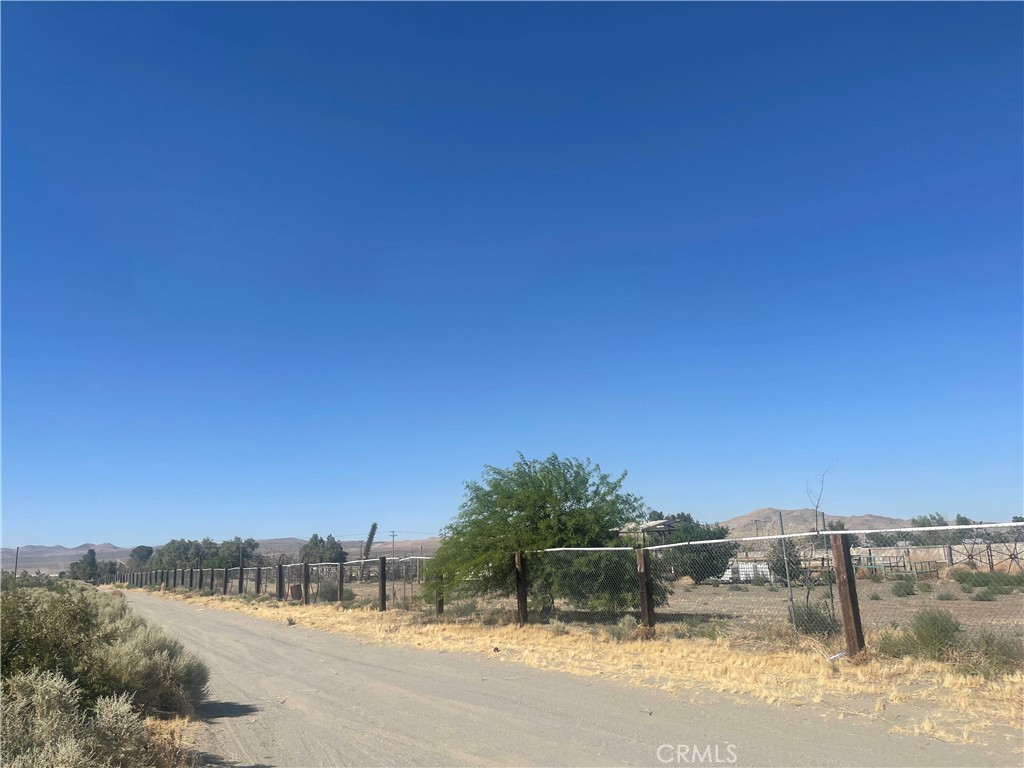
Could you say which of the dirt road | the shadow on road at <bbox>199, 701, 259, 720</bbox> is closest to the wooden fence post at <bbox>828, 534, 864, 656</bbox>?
the dirt road

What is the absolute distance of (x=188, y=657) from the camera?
10656mm

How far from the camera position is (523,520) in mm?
19891

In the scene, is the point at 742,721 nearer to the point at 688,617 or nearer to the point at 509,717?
the point at 509,717

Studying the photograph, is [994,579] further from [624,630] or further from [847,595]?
[624,630]

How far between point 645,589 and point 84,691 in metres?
10.8

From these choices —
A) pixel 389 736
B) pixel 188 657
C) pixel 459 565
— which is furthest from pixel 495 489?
pixel 389 736

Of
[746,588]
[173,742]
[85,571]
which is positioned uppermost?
[173,742]

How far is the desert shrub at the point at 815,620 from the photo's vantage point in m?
12.7

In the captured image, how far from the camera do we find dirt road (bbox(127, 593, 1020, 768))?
6.95 m

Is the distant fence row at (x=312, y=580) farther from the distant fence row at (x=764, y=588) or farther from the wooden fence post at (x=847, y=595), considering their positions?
the wooden fence post at (x=847, y=595)

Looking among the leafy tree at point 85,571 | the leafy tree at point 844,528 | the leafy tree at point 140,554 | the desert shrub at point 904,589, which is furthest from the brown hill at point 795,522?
the leafy tree at point 140,554

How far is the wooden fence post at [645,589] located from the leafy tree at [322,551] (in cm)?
7635

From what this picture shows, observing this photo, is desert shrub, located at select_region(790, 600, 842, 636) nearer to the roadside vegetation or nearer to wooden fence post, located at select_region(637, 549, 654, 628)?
wooden fence post, located at select_region(637, 549, 654, 628)

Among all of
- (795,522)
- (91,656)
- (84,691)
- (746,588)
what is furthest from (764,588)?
(795,522)
